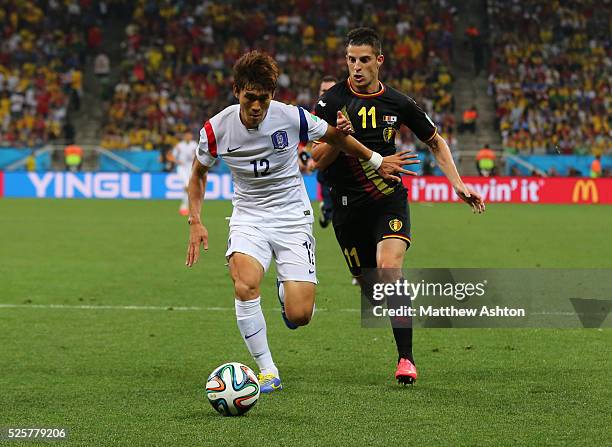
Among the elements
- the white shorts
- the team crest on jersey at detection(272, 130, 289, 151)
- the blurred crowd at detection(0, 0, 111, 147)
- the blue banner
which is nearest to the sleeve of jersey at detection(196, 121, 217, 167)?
the team crest on jersey at detection(272, 130, 289, 151)

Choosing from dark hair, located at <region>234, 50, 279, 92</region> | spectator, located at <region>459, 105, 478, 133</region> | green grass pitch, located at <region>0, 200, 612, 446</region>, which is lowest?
green grass pitch, located at <region>0, 200, 612, 446</region>

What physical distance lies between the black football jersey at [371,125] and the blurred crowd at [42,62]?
2916cm

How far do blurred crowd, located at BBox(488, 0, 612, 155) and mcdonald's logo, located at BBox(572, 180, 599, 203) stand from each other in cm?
126

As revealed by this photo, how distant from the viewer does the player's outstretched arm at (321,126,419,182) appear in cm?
731

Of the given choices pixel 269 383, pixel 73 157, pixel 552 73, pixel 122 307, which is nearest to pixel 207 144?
pixel 269 383

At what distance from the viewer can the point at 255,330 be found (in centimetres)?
719

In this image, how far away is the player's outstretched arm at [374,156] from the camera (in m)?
7.31

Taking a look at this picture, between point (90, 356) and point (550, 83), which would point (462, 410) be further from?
point (550, 83)

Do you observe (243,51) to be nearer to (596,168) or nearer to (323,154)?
(596,168)

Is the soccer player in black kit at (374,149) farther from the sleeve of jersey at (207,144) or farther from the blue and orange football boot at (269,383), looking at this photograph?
the blue and orange football boot at (269,383)

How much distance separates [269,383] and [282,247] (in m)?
0.89

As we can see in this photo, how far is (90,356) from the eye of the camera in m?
8.45

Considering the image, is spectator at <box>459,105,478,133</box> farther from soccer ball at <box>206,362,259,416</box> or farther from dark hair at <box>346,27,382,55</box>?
soccer ball at <box>206,362,259,416</box>

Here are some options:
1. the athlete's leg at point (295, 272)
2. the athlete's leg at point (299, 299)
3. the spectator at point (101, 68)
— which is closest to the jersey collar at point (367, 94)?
the athlete's leg at point (295, 272)
